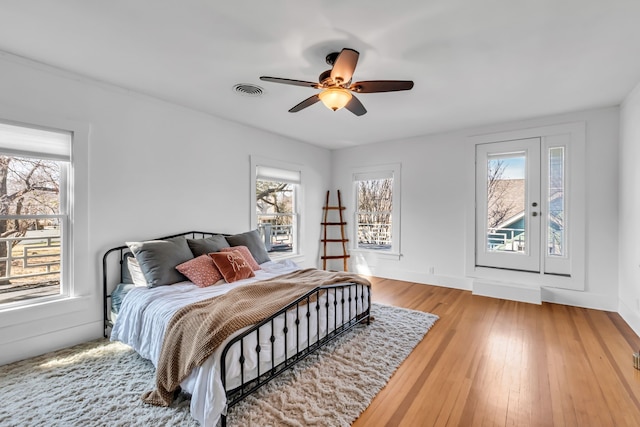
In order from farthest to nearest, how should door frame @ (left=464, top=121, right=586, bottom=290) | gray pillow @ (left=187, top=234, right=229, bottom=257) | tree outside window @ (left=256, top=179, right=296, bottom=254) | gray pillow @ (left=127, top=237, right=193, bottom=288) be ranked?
tree outside window @ (left=256, top=179, right=296, bottom=254), door frame @ (left=464, top=121, right=586, bottom=290), gray pillow @ (left=187, top=234, right=229, bottom=257), gray pillow @ (left=127, top=237, right=193, bottom=288)

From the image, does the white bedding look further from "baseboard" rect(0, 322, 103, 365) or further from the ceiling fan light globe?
the ceiling fan light globe

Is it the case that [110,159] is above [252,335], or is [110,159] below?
above

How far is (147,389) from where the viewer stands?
2.09 m

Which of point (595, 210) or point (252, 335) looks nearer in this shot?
point (252, 335)

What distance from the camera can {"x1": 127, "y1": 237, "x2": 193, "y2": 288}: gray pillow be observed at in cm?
275

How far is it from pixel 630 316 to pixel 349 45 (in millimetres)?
4131

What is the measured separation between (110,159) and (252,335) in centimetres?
242

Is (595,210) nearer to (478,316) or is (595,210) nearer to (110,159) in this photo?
(478,316)

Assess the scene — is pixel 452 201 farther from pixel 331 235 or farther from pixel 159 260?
pixel 159 260

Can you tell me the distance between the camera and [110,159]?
9.94 ft

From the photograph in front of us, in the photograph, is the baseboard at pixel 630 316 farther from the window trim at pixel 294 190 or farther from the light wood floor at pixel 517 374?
the window trim at pixel 294 190

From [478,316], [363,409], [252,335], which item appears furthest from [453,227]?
[252,335]

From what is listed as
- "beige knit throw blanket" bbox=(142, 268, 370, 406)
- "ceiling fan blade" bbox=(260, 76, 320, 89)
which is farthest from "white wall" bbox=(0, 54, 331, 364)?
"ceiling fan blade" bbox=(260, 76, 320, 89)

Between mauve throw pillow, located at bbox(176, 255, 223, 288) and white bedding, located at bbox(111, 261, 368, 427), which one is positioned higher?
mauve throw pillow, located at bbox(176, 255, 223, 288)
